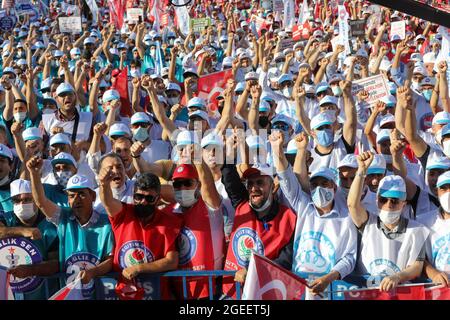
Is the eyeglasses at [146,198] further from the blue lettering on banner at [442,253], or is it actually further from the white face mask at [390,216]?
the blue lettering on banner at [442,253]

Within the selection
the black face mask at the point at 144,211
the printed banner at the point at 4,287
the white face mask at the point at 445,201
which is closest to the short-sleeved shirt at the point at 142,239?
the black face mask at the point at 144,211

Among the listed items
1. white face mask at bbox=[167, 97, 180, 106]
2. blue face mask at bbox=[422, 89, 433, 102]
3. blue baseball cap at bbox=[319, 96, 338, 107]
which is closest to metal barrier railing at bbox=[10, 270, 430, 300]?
blue baseball cap at bbox=[319, 96, 338, 107]

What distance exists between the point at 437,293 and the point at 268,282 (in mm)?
1145

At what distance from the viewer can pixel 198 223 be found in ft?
17.4

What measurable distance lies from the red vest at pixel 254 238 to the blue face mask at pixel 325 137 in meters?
1.70

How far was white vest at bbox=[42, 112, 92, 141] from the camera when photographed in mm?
8195

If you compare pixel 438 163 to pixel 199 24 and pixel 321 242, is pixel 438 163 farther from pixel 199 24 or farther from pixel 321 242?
pixel 199 24

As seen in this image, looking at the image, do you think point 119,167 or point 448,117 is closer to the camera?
point 119,167

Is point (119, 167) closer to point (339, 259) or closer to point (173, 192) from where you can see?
point (173, 192)

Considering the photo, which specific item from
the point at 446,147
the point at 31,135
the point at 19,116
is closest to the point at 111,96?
the point at 19,116

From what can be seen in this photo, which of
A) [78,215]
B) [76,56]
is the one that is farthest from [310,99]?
[76,56]

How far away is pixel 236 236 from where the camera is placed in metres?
5.27
